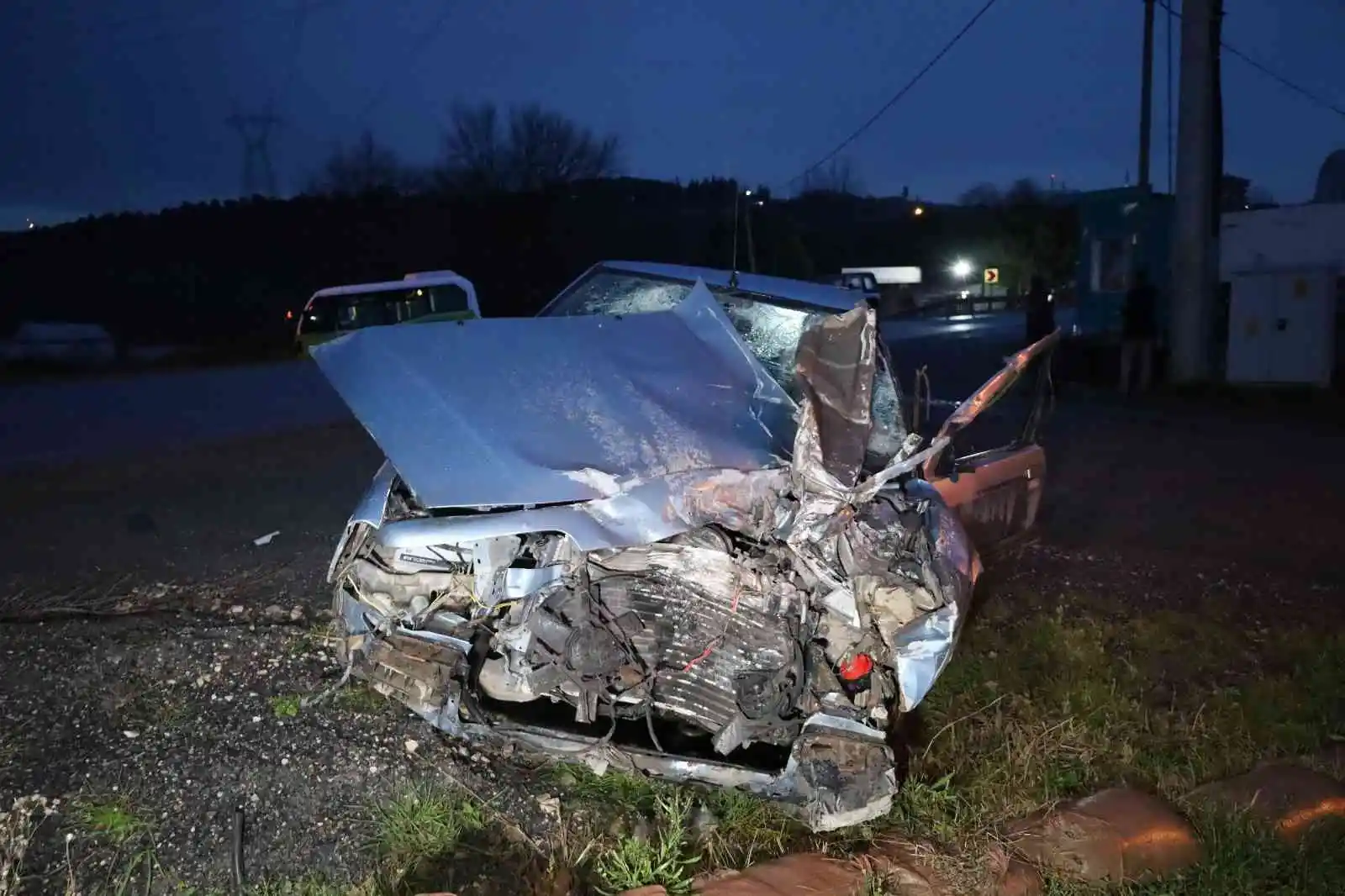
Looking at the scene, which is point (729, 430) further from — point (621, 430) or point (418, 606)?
point (418, 606)

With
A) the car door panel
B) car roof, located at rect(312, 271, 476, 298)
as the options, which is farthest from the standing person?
car roof, located at rect(312, 271, 476, 298)

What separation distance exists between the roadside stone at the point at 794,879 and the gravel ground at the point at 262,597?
2.26 ft

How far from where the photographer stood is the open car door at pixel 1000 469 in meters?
4.47

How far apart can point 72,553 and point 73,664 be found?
88.5 inches

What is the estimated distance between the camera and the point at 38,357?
20.5m

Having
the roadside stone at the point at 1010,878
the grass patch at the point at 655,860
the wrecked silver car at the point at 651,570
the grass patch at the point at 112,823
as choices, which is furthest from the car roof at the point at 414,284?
the roadside stone at the point at 1010,878

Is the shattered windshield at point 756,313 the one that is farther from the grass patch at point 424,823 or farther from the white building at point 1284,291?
the white building at point 1284,291

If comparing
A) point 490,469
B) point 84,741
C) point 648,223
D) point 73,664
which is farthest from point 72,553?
point 648,223

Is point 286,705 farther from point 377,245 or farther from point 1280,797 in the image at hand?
point 377,245

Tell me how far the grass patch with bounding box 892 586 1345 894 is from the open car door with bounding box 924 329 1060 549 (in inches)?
19.6

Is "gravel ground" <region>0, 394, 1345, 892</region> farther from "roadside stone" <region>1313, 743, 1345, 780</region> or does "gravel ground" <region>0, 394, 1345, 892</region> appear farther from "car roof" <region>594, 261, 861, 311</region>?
"car roof" <region>594, 261, 861, 311</region>

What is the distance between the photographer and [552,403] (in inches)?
151

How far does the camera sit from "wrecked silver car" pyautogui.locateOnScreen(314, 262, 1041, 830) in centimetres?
348

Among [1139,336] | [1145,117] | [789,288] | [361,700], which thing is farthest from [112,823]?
[1145,117]
